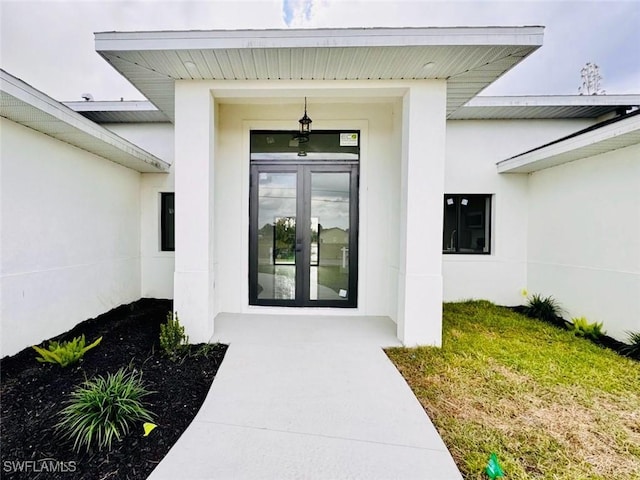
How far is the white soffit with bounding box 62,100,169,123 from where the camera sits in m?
5.62

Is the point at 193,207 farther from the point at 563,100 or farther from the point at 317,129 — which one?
the point at 563,100

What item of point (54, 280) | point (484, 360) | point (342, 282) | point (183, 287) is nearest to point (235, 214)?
point (183, 287)

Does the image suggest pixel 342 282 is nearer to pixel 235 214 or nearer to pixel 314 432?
pixel 235 214

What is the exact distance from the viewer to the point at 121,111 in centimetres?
571

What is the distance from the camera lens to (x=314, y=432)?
84.4 inches

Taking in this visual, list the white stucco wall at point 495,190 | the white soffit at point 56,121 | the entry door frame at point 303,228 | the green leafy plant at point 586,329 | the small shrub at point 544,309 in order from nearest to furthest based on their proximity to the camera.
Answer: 1. the white soffit at point 56,121
2. the green leafy plant at point 586,329
3. the entry door frame at point 303,228
4. the small shrub at point 544,309
5. the white stucco wall at point 495,190

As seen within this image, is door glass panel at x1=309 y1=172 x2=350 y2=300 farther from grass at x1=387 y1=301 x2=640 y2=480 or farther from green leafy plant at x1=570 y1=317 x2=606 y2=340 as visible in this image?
green leafy plant at x1=570 y1=317 x2=606 y2=340

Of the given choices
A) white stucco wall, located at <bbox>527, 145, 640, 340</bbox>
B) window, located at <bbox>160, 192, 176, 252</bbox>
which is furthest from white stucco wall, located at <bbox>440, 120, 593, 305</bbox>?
window, located at <bbox>160, 192, 176, 252</bbox>

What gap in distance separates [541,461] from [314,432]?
62.6 inches

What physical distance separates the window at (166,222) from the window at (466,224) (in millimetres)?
5927

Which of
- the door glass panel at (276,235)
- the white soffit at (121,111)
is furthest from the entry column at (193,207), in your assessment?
the white soffit at (121,111)

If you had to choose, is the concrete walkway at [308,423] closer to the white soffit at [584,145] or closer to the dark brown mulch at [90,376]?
the dark brown mulch at [90,376]

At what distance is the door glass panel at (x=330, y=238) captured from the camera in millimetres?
4949

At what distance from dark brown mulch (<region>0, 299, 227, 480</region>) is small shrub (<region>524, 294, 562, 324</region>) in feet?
18.3
